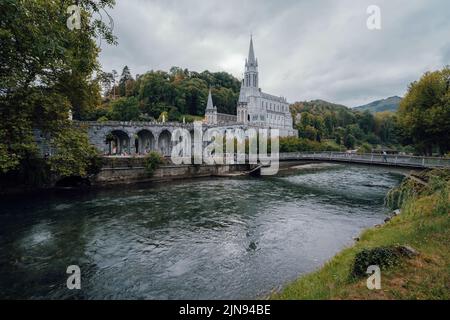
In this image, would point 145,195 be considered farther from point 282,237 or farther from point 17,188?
point 282,237

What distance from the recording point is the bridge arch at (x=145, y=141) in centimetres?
7074

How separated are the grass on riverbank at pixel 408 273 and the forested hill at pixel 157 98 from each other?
8823cm

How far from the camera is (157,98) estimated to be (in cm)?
11094

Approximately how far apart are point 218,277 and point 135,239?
23.4ft

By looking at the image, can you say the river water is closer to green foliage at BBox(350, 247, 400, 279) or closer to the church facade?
green foliage at BBox(350, 247, 400, 279)

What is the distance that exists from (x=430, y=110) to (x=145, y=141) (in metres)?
64.1

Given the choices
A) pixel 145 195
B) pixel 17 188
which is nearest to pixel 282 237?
pixel 145 195

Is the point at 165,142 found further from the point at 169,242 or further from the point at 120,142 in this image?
the point at 169,242

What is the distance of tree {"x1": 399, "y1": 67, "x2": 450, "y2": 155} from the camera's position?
3891 centimetres

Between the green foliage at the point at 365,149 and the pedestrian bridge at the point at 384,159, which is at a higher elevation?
the green foliage at the point at 365,149

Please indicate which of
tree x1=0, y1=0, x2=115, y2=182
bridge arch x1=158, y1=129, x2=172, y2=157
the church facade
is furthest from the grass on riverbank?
the church facade

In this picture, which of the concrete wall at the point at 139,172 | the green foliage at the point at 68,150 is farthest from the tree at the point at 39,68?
the concrete wall at the point at 139,172

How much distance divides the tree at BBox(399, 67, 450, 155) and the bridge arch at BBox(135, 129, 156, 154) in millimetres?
57105

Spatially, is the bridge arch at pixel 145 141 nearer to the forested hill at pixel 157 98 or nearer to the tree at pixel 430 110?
the forested hill at pixel 157 98
